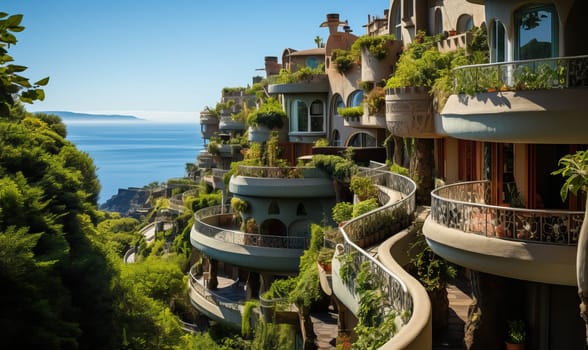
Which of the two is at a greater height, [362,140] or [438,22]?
[438,22]

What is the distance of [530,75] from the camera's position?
512 inches

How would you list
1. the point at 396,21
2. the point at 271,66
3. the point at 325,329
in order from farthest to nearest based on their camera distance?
the point at 271,66 < the point at 396,21 < the point at 325,329

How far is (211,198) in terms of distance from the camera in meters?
52.9

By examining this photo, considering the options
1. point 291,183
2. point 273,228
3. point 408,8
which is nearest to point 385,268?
point 291,183

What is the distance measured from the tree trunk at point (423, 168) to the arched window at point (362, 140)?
40.9 ft

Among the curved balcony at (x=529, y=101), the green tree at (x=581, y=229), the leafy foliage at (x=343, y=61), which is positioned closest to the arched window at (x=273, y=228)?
the leafy foliage at (x=343, y=61)

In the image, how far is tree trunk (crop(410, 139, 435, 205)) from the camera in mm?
23297

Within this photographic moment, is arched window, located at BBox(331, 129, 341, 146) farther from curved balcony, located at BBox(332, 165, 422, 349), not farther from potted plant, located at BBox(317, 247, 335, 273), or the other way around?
potted plant, located at BBox(317, 247, 335, 273)

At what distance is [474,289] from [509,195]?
2686mm

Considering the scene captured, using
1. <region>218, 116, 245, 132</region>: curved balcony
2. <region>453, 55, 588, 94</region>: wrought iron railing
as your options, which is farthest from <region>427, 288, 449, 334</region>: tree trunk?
<region>218, 116, 245, 132</region>: curved balcony

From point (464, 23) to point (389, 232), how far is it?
12519 mm

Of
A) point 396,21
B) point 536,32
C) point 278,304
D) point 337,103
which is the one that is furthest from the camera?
point 337,103

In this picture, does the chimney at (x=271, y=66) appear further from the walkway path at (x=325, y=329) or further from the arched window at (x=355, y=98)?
the walkway path at (x=325, y=329)

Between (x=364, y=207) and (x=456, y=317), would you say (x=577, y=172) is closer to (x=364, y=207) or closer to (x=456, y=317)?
(x=456, y=317)
